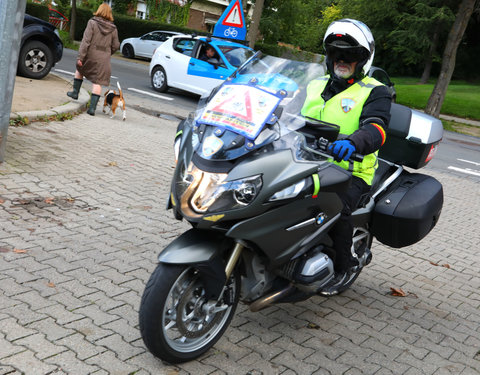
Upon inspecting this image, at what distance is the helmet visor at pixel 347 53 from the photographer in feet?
12.1

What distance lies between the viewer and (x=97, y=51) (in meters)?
10.3

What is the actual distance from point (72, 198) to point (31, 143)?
206cm

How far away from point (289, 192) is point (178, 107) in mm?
11814

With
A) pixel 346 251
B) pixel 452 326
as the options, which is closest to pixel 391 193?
pixel 346 251

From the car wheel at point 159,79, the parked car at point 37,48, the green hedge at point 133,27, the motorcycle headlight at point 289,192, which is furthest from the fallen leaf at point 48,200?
the green hedge at point 133,27

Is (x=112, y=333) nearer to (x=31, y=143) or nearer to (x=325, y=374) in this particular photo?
(x=325, y=374)

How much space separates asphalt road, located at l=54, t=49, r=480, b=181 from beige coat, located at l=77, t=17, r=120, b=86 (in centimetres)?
250

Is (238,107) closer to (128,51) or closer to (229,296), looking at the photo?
(229,296)

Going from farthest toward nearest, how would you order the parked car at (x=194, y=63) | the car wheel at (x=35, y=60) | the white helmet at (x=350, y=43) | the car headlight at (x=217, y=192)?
the parked car at (x=194, y=63) → the car wheel at (x=35, y=60) → the white helmet at (x=350, y=43) → the car headlight at (x=217, y=192)

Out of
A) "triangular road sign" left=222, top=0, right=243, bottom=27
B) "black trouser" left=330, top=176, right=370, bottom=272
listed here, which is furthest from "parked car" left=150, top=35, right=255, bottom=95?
"black trouser" left=330, top=176, right=370, bottom=272

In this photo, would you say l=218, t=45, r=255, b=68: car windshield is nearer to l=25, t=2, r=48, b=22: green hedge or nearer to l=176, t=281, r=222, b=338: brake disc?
l=25, t=2, r=48, b=22: green hedge

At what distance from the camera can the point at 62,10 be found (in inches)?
1507

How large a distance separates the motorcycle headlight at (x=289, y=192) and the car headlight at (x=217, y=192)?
115mm

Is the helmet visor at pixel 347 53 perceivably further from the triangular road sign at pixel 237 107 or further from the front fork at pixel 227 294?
A: the front fork at pixel 227 294
